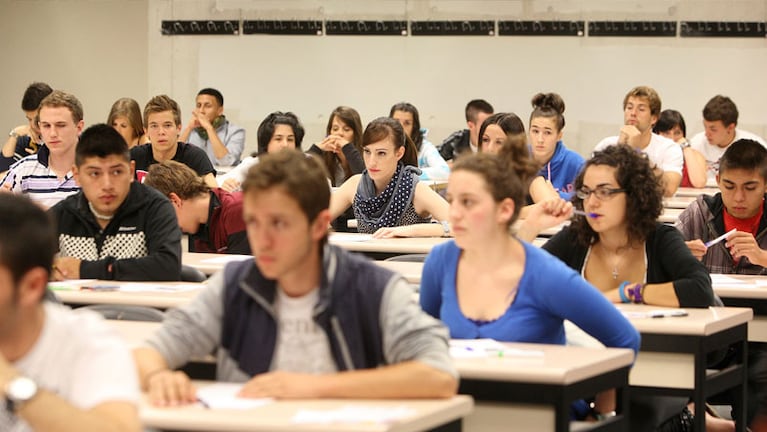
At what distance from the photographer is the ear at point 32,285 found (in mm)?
2059

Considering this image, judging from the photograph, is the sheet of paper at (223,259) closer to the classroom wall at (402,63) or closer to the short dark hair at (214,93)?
the short dark hair at (214,93)

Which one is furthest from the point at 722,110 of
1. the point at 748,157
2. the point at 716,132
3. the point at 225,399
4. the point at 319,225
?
the point at 225,399

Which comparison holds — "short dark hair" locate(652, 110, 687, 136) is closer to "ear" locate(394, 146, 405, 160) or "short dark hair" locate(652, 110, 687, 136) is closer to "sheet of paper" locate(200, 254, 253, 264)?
"ear" locate(394, 146, 405, 160)

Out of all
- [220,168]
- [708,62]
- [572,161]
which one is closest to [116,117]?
[220,168]

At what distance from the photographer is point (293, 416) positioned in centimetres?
244

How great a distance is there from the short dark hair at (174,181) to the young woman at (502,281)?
225cm

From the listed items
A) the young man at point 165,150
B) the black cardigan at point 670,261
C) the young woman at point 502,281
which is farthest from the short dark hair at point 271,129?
the young woman at point 502,281

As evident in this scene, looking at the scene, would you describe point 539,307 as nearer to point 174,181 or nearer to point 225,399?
point 225,399

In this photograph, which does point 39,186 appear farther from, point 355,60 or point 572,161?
point 355,60

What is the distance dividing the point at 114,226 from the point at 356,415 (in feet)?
8.24

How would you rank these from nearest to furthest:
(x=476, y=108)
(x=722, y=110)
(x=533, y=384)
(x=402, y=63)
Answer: (x=533, y=384), (x=722, y=110), (x=476, y=108), (x=402, y=63)

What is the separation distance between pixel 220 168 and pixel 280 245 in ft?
26.3

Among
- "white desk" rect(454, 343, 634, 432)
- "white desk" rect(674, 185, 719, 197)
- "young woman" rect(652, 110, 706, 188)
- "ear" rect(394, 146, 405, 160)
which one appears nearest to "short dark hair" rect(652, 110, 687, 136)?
"young woman" rect(652, 110, 706, 188)

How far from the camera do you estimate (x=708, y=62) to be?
1107 cm
